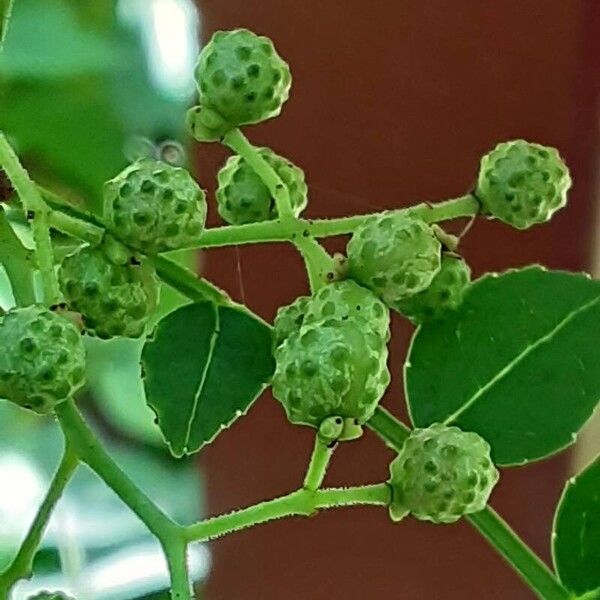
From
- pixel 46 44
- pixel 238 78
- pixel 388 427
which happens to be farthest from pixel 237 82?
pixel 46 44

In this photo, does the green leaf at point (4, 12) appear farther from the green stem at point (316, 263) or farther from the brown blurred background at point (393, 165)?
the brown blurred background at point (393, 165)

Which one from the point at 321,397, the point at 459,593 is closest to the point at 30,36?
the point at 321,397

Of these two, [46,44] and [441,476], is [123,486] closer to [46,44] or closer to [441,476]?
[441,476]

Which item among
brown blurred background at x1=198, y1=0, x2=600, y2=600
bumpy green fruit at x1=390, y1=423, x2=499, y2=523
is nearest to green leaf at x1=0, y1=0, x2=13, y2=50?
bumpy green fruit at x1=390, y1=423, x2=499, y2=523

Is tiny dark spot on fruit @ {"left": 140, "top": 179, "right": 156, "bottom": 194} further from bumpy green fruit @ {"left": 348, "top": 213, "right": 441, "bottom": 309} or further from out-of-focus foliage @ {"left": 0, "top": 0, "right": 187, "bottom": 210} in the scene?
out-of-focus foliage @ {"left": 0, "top": 0, "right": 187, "bottom": 210}

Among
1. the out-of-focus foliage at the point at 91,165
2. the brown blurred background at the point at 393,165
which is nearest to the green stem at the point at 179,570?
the out-of-focus foliage at the point at 91,165

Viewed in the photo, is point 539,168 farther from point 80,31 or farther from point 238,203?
point 80,31
